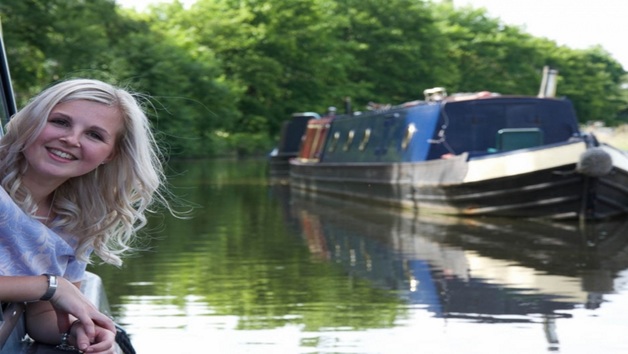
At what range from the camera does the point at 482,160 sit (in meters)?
18.5

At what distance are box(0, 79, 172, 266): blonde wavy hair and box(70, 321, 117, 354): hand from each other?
210 mm

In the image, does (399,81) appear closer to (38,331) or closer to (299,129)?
(299,129)

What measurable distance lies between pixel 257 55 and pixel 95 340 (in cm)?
6649

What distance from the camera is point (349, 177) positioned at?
84.8ft

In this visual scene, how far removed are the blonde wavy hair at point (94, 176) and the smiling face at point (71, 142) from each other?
17 millimetres

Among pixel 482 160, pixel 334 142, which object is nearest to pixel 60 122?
pixel 482 160

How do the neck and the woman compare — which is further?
the neck

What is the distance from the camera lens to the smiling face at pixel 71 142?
3.06 meters

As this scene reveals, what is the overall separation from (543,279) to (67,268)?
7.84 meters

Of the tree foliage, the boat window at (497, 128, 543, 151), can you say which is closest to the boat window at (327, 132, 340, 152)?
the boat window at (497, 128, 543, 151)

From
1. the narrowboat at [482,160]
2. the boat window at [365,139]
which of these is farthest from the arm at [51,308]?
the boat window at [365,139]

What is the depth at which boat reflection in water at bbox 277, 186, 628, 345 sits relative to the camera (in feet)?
30.2

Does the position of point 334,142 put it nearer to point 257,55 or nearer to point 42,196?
point 42,196

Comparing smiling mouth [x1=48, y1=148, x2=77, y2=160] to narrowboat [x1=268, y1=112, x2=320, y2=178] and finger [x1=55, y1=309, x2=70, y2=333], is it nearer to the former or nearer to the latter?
finger [x1=55, y1=309, x2=70, y2=333]
